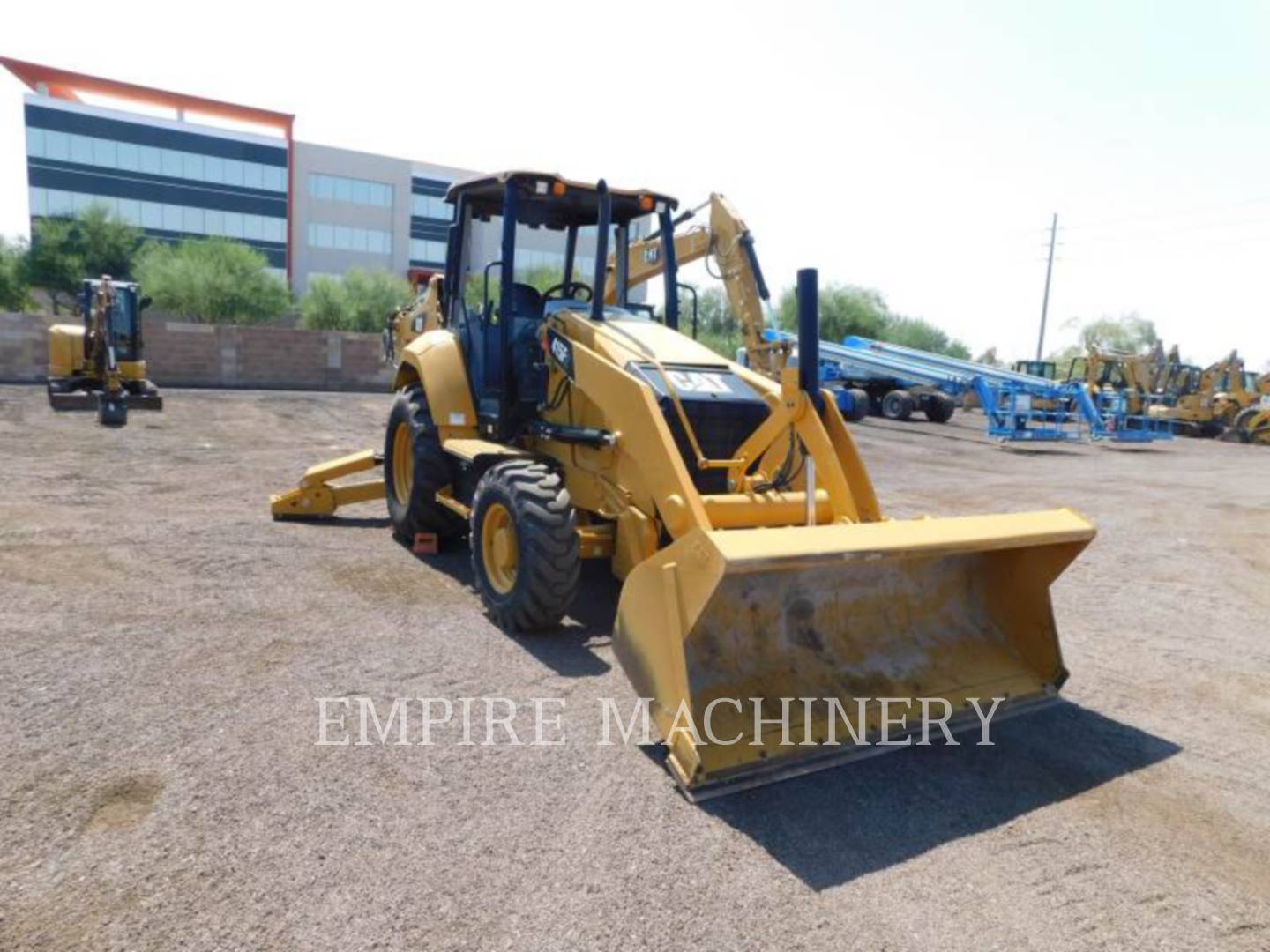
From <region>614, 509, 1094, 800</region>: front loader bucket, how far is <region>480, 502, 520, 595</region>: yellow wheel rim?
141 centimetres

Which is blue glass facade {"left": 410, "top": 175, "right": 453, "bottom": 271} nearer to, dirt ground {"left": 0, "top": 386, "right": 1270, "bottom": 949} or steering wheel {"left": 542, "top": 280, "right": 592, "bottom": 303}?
steering wheel {"left": 542, "top": 280, "right": 592, "bottom": 303}

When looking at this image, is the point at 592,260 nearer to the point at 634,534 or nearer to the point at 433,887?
the point at 634,534

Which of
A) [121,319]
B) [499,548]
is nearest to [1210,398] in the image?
[499,548]

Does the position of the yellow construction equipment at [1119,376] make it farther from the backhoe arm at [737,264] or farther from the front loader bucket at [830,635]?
the front loader bucket at [830,635]

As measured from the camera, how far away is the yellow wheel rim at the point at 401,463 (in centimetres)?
752

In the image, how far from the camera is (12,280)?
38.8m

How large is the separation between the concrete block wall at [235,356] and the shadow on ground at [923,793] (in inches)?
932

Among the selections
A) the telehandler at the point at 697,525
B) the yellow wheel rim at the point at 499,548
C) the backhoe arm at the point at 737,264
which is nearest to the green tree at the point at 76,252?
the backhoe arm at the point at 737,264

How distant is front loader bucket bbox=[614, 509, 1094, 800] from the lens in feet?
11.3

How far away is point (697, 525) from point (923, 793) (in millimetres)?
1618

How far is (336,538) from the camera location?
7309mm

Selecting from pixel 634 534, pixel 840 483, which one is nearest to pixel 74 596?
pixel 634 534

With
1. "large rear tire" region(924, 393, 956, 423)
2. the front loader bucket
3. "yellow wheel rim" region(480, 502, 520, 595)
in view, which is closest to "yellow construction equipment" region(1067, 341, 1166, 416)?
"large rear tire" region(924, 393, 956, 423)

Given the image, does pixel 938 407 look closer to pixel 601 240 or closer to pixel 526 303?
pixel 526 303
